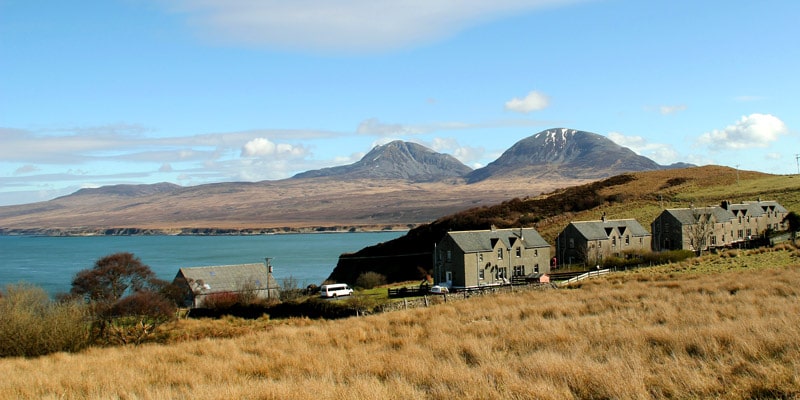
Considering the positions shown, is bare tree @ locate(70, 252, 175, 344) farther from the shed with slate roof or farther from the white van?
the white van

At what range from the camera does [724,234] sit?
223 feet

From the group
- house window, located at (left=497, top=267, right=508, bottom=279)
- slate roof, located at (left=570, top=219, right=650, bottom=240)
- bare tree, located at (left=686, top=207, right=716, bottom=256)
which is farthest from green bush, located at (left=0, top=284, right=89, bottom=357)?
bare tree, located at (left=686, top=207, right=716, bottom=256)

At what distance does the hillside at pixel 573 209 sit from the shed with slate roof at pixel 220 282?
18272mm

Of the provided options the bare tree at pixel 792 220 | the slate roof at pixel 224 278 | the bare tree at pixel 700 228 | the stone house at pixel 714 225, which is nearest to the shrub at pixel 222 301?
the slate roof at pixel 224 278

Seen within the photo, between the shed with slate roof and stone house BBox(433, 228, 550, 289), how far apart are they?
594 inches

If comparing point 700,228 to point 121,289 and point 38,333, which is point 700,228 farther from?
point 38,333

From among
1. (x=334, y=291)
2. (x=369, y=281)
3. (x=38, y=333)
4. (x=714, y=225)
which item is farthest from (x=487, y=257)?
(x=38, y=333)

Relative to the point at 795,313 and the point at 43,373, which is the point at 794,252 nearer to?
the point at 795,313

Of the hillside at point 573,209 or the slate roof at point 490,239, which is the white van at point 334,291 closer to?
the slate roof at point 490,239

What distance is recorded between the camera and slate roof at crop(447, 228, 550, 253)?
5589cm

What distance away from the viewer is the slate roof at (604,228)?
205 ft

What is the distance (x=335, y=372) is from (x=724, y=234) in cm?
6369

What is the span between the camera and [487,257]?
5616 cm

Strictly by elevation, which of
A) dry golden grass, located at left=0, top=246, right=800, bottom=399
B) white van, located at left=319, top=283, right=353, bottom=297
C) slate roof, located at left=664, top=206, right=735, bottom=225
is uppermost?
slate roof, located at left=664, top=206, right=735, bottom=225
